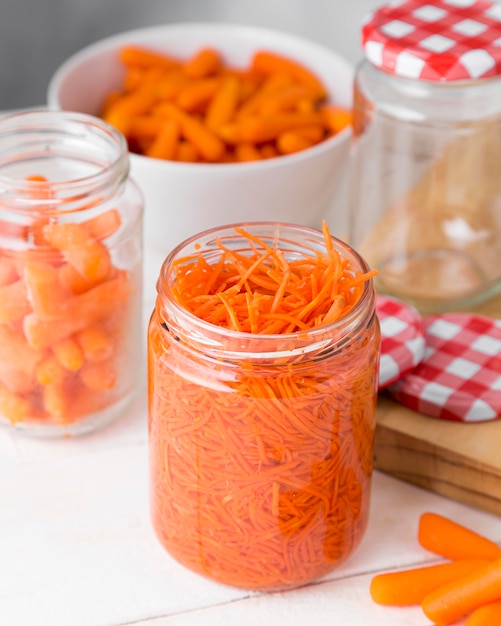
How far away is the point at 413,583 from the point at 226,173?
2.03 feet

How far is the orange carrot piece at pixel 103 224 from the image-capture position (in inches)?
43.3

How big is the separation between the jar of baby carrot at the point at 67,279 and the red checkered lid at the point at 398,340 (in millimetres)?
290

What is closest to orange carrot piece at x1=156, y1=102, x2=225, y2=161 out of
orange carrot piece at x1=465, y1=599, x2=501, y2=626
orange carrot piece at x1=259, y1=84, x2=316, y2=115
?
orange carrot piece at x1=259, y1=84, x2=316, y2=115

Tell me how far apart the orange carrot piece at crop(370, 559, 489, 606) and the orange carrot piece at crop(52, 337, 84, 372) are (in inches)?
15.2

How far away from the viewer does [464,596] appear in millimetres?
905

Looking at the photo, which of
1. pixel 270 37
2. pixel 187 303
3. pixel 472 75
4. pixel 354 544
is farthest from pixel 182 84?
pixel 354 544

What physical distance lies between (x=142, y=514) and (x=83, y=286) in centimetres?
25

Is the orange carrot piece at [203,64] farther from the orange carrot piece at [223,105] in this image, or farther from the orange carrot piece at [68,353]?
the orange carrot piece at [68,353]

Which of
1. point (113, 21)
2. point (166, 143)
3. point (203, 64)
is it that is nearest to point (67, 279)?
point (166, 143)

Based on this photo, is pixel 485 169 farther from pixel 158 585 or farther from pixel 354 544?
pixel 158 585

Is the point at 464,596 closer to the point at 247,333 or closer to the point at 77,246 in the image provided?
the point at 247,333

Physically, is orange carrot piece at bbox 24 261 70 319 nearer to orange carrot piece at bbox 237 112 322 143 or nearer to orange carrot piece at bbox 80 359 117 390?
orange carrot piece at bbox 80 359 117 390

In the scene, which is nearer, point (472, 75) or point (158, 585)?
point (158, 585)

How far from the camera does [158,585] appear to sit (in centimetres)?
97
